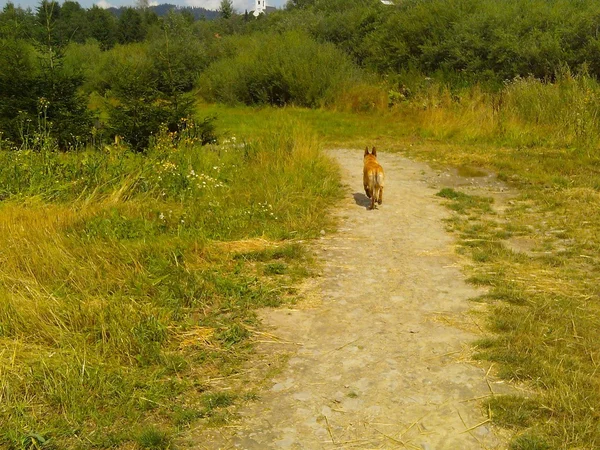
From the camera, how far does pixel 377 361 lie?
3.83 meters

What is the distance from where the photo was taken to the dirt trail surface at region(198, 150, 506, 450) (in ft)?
10.3

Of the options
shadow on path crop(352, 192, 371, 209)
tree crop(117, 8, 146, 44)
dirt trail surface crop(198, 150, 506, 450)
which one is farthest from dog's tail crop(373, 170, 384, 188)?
tree crop(117, 8, 146, 44)

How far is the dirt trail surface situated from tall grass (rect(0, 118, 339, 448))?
0.97 feet

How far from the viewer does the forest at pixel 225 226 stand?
3.38 m

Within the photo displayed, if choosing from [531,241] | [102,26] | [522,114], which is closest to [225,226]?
[531,241]

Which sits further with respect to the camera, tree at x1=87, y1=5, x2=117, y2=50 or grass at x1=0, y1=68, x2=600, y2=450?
tree at x1=87, y1=5, x2=117, y2=50

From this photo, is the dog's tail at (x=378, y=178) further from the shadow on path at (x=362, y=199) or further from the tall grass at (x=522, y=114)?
the tall grass at (x=522, y=114)

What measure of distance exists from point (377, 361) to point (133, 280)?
1942 millimetres

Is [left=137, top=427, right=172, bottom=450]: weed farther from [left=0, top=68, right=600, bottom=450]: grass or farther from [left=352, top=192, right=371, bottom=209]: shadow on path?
[left=352, top=192, right=371, bottom=209]: shadow on path

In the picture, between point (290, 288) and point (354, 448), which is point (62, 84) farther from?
point (354, 448)

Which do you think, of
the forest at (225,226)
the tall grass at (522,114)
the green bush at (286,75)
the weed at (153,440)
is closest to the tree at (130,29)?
the green bush at (286,75)

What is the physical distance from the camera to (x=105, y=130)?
10.9m

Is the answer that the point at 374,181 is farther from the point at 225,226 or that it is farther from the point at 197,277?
the point at 197,277

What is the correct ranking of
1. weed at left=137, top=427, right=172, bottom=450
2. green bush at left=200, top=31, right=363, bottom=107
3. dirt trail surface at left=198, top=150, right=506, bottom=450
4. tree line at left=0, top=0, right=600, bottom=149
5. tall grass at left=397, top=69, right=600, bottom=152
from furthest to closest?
green bush at left=200, top=31, right=363, bottom=107, tall grass at left=397, top=69, right=600, bottom=152, tree line at left=0, top=0, right=600, bottom=149, dirt trail surface at left=198, top=150, right=506, bottom=450, weed at left=137, top=427, right=172, bottom=450
